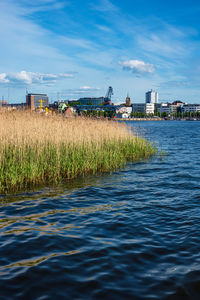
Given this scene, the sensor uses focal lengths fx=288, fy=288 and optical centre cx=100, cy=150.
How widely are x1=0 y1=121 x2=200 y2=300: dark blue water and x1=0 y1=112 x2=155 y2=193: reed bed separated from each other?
3.49ft

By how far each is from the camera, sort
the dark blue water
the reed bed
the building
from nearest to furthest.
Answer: the dark blue water, the reed bed, the building

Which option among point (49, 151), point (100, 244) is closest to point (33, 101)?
point (49, 151)

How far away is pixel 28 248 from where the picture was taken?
5793 millimetres

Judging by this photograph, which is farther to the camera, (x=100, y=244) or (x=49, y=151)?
(x=49, y=151)

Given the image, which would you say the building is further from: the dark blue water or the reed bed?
the dark blue water

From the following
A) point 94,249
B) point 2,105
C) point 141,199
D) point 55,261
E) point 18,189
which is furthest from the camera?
point 2,105

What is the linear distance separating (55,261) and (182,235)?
9.53 feet

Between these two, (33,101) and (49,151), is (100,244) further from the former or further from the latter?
(33,101)

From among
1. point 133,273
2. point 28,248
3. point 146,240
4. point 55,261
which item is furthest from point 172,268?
point 28,248

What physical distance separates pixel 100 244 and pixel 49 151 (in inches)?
268

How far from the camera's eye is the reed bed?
10612mm

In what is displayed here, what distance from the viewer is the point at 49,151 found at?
12.1m

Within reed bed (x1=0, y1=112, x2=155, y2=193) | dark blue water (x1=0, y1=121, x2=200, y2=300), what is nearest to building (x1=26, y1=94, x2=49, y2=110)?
reed bed (x1=0, y1=112, x2=155, y2=193)

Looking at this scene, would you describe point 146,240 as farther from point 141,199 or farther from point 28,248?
point 141,199
